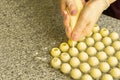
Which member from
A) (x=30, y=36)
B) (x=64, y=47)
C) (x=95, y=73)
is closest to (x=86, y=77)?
(x=95, y=73)

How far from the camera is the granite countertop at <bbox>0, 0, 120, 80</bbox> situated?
0.87 meters

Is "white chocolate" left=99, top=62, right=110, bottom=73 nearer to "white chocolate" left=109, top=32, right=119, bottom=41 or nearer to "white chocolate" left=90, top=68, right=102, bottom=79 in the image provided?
"white chocolate" left=90, top=68, right=102, bottom=79

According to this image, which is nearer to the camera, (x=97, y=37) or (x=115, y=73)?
(x=115, y=73)

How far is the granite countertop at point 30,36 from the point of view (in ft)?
2.86

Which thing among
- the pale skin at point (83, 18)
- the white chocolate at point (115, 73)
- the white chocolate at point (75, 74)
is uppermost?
the pale skin at point (83, 18)

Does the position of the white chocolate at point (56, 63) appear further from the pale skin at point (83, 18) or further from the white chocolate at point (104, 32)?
the white chocolate at point (104, 32)

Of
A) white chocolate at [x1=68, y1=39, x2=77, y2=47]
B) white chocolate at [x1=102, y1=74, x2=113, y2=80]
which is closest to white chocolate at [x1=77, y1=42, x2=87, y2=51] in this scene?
white chocolate at [x1=68, y1=39, x2=77, y2=47]

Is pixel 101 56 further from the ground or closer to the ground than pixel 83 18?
closer to the ground

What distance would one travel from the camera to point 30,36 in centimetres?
98

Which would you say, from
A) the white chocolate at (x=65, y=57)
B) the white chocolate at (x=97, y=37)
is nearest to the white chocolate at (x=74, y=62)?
the white chocolate at (x=65, y=57)

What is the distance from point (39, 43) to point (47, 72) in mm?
126

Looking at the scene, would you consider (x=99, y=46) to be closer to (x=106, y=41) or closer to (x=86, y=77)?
(x=106, y=41)

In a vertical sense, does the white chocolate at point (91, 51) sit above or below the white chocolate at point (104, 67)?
above

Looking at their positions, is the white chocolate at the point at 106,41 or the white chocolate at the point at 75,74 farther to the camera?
the white chocolate at the point at 106,41
